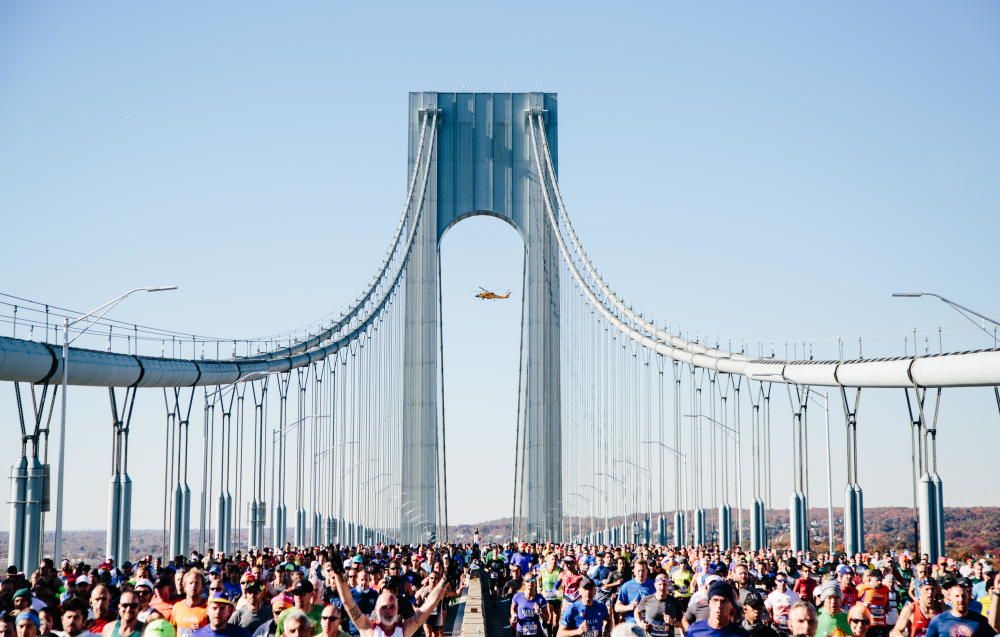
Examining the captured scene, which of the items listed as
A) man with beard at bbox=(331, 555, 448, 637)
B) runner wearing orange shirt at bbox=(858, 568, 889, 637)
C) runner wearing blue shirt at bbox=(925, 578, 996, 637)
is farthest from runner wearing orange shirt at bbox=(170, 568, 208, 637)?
runner wearing orange shirt at bbox=(858, 568, 889, 637)

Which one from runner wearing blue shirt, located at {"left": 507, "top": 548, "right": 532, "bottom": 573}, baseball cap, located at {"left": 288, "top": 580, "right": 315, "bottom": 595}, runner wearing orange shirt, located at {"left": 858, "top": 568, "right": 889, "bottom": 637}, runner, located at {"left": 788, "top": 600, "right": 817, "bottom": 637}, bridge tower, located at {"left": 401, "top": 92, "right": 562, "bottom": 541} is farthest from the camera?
bridge tower, located at {"left": 401, "top": 92, "right": 562, "bottom": 541}

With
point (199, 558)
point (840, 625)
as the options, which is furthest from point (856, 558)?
point (840, 625)

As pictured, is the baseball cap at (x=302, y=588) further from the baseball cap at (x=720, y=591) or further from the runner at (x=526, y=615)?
the runner at (x=526, y=615)

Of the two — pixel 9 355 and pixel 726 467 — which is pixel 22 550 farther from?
pixel 726 467

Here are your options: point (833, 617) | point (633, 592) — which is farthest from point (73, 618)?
point (633, 592)

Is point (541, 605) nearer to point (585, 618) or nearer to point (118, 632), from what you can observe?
point (585, 618)

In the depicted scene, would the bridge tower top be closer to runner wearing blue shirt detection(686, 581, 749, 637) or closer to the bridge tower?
the bridge tower
